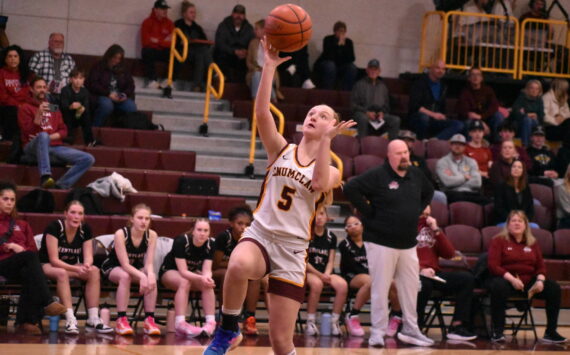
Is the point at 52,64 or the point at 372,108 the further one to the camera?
the point at 372,108

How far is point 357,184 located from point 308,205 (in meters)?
3.24

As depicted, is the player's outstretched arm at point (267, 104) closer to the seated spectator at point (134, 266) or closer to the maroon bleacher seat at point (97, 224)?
the seated spectator at point (134, 266)

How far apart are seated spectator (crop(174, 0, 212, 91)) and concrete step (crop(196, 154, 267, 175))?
1858 mm

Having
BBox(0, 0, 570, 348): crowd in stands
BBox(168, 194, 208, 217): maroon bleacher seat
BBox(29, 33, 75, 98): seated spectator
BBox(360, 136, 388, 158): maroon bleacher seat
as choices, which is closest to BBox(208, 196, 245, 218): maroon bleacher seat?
BBox(168, 194, 208, 217): maroon bleacher seat

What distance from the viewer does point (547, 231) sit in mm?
10633

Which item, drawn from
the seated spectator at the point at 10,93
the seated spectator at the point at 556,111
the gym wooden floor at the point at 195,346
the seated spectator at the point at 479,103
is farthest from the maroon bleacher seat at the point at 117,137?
the seated spectator at the point at 556,111

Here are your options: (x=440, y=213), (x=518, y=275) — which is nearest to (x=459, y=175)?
(x=440, y=213)

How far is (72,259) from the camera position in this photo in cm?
838

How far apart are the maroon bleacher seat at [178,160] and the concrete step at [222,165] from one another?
0.17 meters

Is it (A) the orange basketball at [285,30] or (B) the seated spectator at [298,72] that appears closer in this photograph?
(A) the orange basketball at [285,30]

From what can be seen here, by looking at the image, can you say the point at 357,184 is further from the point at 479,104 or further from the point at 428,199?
the point at 479,104

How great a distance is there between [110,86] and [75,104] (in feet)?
3.72

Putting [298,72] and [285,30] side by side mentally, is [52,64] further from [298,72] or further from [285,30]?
[285,30]

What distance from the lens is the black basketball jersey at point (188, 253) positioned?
27.8 ft
